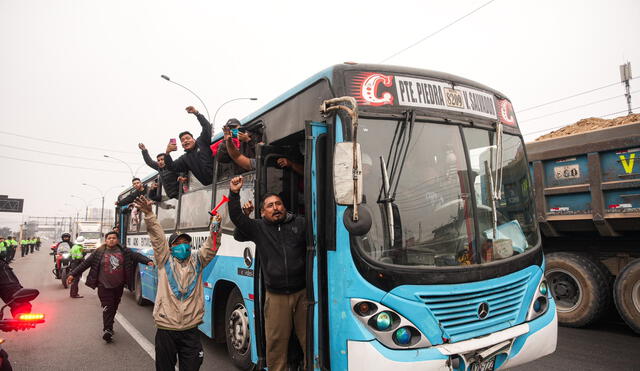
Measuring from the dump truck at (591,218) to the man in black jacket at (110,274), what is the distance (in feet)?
21.3

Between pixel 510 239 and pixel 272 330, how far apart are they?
2.18 m

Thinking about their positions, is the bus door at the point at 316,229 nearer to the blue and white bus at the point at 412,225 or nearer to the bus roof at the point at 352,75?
the blue and white bus at the point at 412,225

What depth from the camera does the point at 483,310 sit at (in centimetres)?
310

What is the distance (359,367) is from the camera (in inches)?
108

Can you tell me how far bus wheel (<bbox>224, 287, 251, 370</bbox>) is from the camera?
4.41m

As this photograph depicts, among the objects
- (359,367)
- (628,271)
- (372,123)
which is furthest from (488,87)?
(628,271)

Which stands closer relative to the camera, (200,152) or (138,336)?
(200,152)

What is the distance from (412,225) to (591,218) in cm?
412

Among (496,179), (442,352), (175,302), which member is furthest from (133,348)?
(496,179)

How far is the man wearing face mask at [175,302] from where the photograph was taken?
3.66m

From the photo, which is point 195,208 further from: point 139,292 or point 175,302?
point 139,292

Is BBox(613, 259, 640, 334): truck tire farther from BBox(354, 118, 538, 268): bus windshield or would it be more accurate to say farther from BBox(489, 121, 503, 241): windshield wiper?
BBox(489, 121, 503, 241): windshield wiper

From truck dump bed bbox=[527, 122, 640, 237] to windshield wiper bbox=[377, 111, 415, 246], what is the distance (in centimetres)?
398

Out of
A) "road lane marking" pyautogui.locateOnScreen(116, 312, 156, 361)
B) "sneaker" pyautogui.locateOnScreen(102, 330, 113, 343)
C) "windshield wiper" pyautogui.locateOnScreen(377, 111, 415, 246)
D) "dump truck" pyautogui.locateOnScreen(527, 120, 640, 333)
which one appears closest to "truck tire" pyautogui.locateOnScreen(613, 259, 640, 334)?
"dump truck" pyautogui.locateOnScreen(527, 120, 640, 333)
